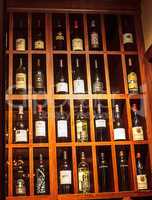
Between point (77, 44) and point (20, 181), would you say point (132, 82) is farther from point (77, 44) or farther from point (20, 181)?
point (20, 181)

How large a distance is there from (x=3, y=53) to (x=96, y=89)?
1.42 m

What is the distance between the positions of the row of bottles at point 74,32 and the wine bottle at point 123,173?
601mm

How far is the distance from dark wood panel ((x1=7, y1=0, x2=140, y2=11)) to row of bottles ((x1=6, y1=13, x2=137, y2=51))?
44 mm

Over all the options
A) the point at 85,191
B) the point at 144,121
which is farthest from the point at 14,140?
the point at 144,121

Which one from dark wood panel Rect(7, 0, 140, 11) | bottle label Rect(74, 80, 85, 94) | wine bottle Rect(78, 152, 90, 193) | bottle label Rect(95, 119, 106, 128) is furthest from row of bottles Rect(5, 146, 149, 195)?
dark wood panel Rect(7, 0, 140, 11)

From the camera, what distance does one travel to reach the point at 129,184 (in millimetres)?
1621

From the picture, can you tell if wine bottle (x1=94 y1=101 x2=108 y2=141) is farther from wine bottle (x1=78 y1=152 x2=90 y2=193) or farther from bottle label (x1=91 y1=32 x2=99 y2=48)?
bottle label (x1=91 y1=32 x2=99 y2=48)

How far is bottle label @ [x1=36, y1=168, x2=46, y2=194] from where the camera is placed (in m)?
1.53

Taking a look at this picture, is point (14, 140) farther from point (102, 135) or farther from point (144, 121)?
point (144, 121)

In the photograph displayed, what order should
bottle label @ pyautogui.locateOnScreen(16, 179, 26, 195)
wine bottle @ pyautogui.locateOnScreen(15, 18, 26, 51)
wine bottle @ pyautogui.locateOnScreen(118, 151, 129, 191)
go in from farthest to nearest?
wine bottle @ pyautogui.locateOnScreen(15, 18, 26, 51) → wine bottle @ pyautogui.locateOnScreen(118, 151, 129, 191) → bottle label @ pyautogui.locateOnScreen(16, 179, 26, 195)

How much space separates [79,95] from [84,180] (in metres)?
0.42

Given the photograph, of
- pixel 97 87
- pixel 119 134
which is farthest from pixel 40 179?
pixel 97 87

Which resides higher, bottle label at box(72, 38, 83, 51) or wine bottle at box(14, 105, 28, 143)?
bottle label at box(72, 38, 83, 51)

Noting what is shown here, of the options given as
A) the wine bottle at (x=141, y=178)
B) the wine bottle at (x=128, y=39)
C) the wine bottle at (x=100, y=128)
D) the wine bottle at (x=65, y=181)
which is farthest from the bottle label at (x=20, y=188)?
the wine bottle at (x=128, y=39)
